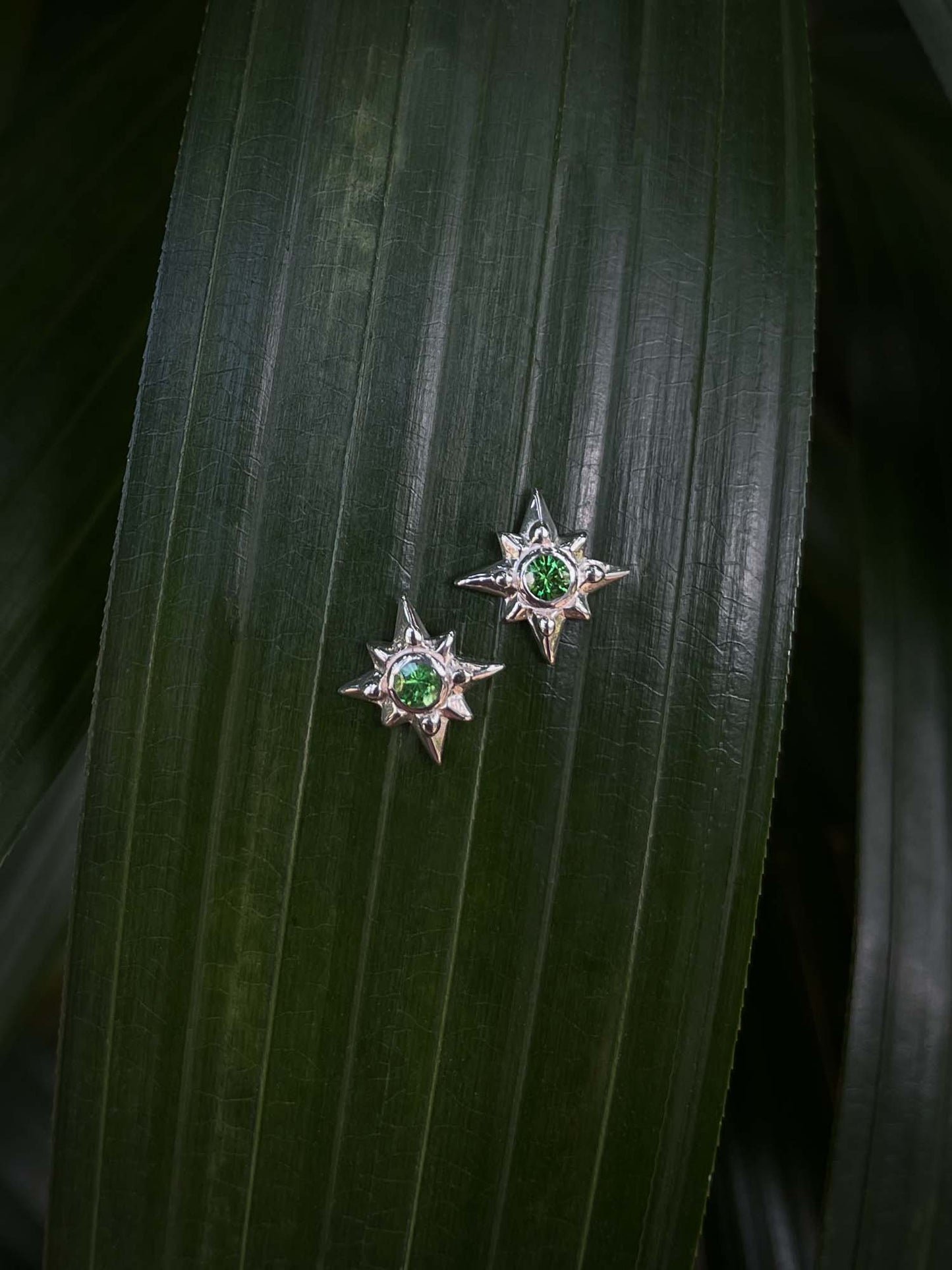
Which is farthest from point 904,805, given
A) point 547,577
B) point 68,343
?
point 68,343

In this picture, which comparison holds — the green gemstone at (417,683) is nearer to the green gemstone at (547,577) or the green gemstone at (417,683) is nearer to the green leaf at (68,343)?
the green gemstone at (547,577)

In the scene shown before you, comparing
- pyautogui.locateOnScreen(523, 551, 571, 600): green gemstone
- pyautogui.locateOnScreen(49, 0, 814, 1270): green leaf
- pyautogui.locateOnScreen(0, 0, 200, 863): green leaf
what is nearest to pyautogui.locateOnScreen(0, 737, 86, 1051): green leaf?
pyautogui.locateOnScreen(0, 0, 200, 863): green leaf

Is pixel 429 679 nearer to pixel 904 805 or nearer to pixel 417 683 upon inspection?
pixel 417 683

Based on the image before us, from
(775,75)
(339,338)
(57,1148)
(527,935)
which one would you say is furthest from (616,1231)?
(775,75)

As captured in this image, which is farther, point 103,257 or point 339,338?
point 103,257

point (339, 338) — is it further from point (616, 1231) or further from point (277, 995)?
point (616, 1231)

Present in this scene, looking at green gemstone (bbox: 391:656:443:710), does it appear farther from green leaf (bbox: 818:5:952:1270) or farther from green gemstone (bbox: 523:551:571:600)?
green leaf (bbox: 818:5:952:1270)

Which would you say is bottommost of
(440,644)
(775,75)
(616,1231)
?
(616,1231)
